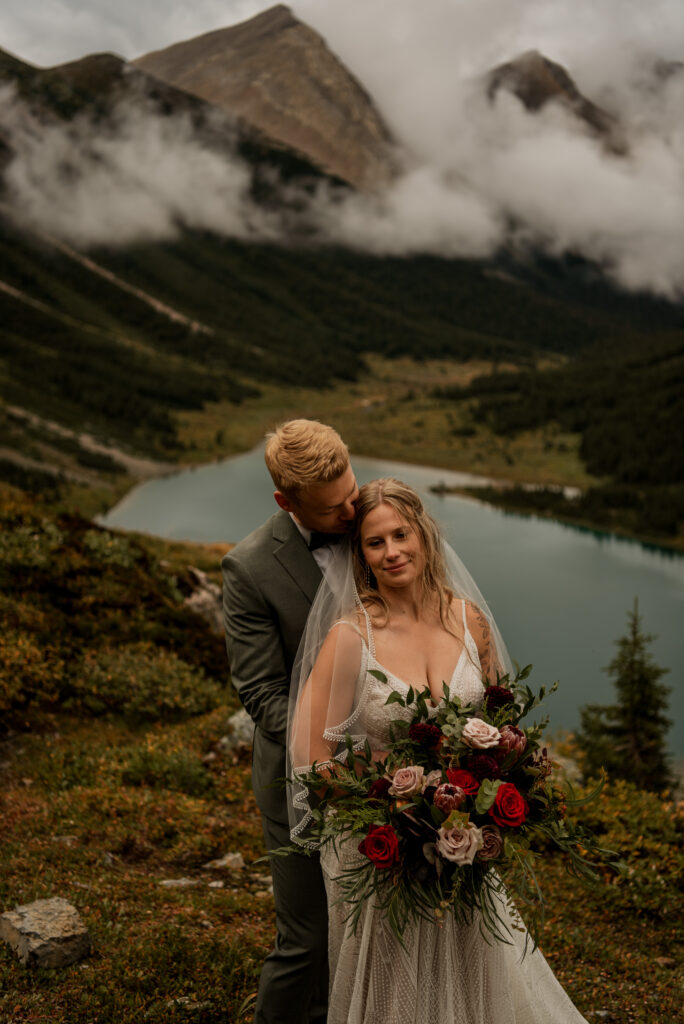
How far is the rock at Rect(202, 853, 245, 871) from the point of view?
7.94 m

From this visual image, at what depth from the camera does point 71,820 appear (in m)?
8.16

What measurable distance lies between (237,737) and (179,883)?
120 inches

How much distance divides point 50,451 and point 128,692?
366ft

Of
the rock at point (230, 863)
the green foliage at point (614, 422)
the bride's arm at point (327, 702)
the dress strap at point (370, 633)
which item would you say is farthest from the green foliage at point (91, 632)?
the green foliage at point (614, 422)

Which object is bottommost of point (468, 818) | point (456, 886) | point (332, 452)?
point (456, 886)

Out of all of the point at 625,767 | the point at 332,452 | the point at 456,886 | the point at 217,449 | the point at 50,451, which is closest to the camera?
the point at 456,886

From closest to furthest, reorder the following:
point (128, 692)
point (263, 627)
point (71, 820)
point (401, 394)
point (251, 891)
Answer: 1. point (263, 627)
2. point (251, 891)
3. point (71, 820)
4. point (128, 692)
5. point (401, 394)

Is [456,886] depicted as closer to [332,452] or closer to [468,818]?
[468,818]

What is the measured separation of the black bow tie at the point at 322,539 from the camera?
4543 millimetres

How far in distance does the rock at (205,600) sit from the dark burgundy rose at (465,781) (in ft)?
37.4

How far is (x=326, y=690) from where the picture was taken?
3.99 meters

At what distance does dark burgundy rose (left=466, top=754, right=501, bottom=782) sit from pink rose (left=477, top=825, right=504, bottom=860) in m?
0.21

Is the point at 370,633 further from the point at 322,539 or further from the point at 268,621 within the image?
the point at 322,539

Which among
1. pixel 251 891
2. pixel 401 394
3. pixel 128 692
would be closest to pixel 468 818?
pixel 251 891
